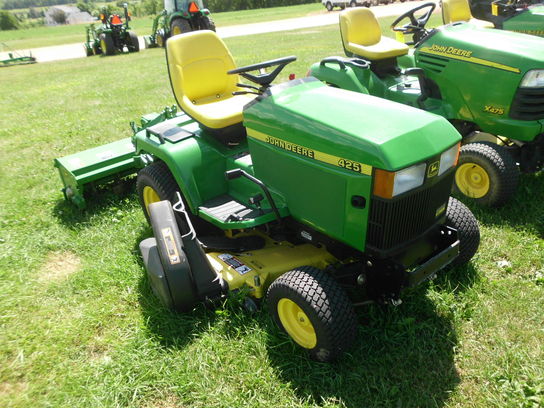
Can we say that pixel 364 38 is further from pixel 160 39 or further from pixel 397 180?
pixel 160 39

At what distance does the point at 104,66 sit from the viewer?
481 inches

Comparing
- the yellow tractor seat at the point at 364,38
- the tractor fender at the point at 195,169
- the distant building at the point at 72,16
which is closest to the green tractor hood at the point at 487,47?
the yellow tractor seat at the point at 364,38

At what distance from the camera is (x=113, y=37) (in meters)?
14.5


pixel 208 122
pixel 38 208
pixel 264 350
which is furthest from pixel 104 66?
pixel 264 350

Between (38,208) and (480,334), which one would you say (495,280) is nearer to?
(480,334)

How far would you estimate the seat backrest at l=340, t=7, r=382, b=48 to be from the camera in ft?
16.5

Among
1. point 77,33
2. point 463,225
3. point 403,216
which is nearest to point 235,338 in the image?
point 403,216

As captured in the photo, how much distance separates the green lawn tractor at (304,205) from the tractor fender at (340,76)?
1655 millimetres

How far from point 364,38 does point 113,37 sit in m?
11.8

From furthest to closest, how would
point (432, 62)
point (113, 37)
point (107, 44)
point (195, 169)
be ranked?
1. point (113, 37)
2. point (107, 44)
3. point (432, 62)
4. point (195, 169)

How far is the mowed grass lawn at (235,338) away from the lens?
2215 mm

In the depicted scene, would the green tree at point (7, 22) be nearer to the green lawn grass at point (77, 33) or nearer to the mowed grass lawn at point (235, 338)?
the green lawn grass at point (77, 33)

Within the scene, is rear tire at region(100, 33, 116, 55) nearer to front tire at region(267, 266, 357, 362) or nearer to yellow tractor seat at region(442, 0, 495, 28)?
yellow tractor seat at region(442, 0, 495, 28)

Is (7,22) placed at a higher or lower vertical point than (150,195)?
lower
